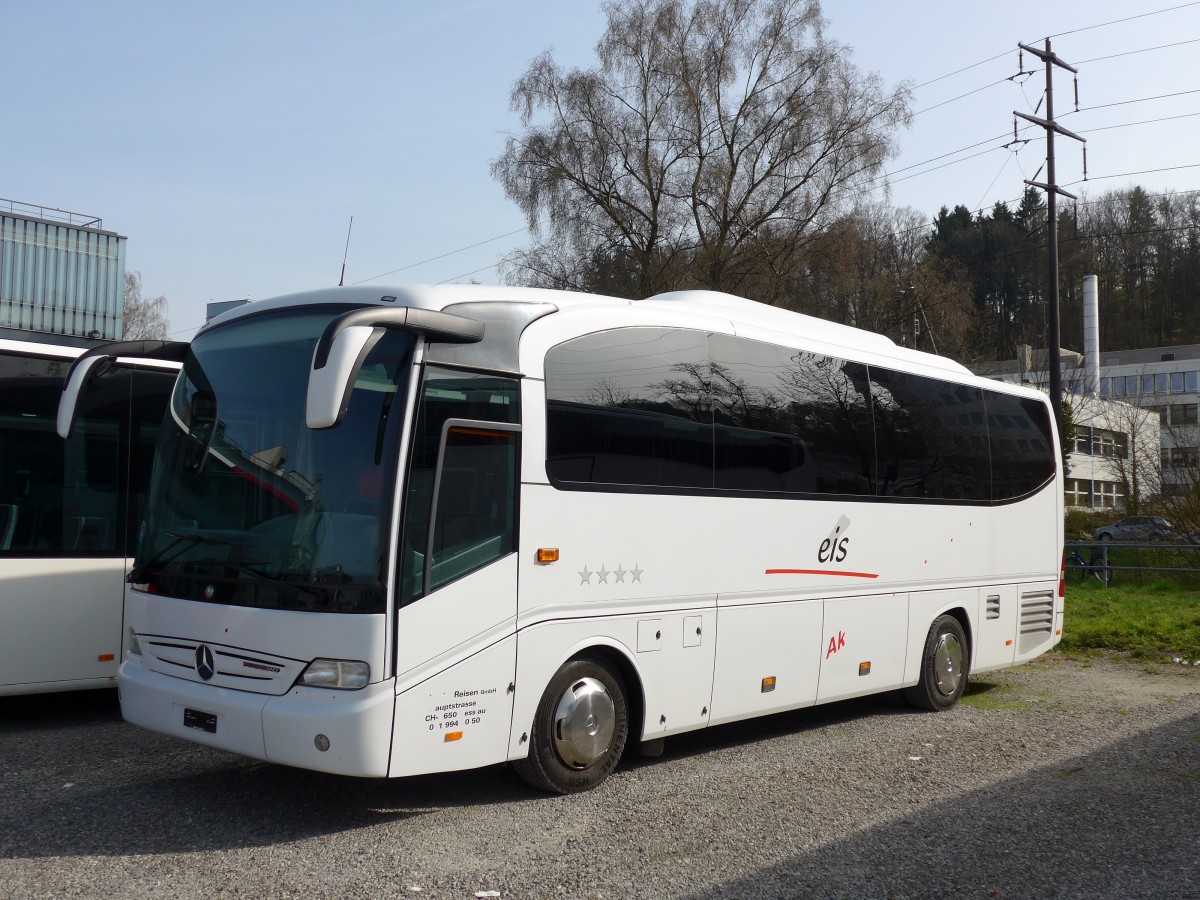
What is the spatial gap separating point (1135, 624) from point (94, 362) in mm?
13545

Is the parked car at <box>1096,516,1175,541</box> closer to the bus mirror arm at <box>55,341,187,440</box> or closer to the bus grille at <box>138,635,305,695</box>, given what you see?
the bus mirror arm at <box>55,341,187,440</box>

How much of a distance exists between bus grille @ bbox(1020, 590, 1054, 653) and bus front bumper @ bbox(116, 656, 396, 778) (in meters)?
7.98

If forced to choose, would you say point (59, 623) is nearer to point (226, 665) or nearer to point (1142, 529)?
point (226, 665)

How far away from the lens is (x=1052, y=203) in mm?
26312

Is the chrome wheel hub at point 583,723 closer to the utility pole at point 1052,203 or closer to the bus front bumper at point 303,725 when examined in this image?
the bus front bumper at point 303,725

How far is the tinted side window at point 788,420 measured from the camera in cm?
828

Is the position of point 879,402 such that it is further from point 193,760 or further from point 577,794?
point 193,760

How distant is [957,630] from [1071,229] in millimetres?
63333

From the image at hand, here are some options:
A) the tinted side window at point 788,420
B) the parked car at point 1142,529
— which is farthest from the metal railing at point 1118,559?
the tinted side window at point 788,420

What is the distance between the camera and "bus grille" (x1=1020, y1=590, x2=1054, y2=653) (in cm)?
1181

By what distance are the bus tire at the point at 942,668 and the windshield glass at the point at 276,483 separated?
617 cm

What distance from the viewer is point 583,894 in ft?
17.4

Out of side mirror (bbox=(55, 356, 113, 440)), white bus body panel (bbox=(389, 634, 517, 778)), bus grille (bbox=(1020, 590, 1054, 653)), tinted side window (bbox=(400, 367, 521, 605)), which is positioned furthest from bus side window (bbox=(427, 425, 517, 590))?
bus grille (bbox=(1020, 590, 1054, 653))

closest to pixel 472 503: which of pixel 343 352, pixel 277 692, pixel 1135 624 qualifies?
pixel 343 352
